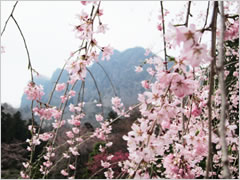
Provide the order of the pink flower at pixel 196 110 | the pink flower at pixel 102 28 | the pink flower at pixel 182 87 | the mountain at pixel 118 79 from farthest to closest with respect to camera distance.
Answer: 1. the mountain at pixel 118 79
2. the pink flower at pixel 102 28
3. the pink flower at pixel 196 110
4. the pink flower at pixel 182 87

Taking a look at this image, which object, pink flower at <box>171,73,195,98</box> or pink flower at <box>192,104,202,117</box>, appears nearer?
pink flower at <box>171,73,195,98</box>

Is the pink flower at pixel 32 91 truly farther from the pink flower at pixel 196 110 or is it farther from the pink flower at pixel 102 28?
the pink flower at pixel 196 110

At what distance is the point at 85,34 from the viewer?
1.14m

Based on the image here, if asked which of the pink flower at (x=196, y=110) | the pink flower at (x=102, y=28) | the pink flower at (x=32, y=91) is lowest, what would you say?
the pink flower at (x=196, y=110)

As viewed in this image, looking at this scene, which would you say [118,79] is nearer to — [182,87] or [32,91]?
[32,91]

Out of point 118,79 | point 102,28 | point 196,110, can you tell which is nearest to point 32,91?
point 102,28

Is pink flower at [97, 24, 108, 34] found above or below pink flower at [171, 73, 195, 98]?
above

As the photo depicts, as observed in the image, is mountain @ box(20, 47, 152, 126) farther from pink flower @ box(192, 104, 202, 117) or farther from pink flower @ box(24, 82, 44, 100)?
pink flower @ box(192, 104, 202, 117)

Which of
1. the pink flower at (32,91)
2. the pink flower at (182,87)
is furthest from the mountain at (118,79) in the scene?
the pink flower at (182,87)

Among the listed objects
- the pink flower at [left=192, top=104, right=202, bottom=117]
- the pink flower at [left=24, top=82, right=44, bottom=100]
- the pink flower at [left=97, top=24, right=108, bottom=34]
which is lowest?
the pink flower at [left=192, top=104, right=202, bottom=117]

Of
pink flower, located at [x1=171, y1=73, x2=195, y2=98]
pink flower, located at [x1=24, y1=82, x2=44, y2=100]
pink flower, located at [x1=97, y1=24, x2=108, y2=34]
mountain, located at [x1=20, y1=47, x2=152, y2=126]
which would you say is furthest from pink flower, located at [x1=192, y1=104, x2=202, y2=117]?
mountain, located at [x1=20, y1=47, x2=152, y2=126]

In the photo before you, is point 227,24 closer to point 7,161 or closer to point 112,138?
point 112,138

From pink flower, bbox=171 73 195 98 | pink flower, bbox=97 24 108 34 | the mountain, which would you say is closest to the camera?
pink flower, bbox=171 73 195 98

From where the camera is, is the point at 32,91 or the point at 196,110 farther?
the point at 32,91
